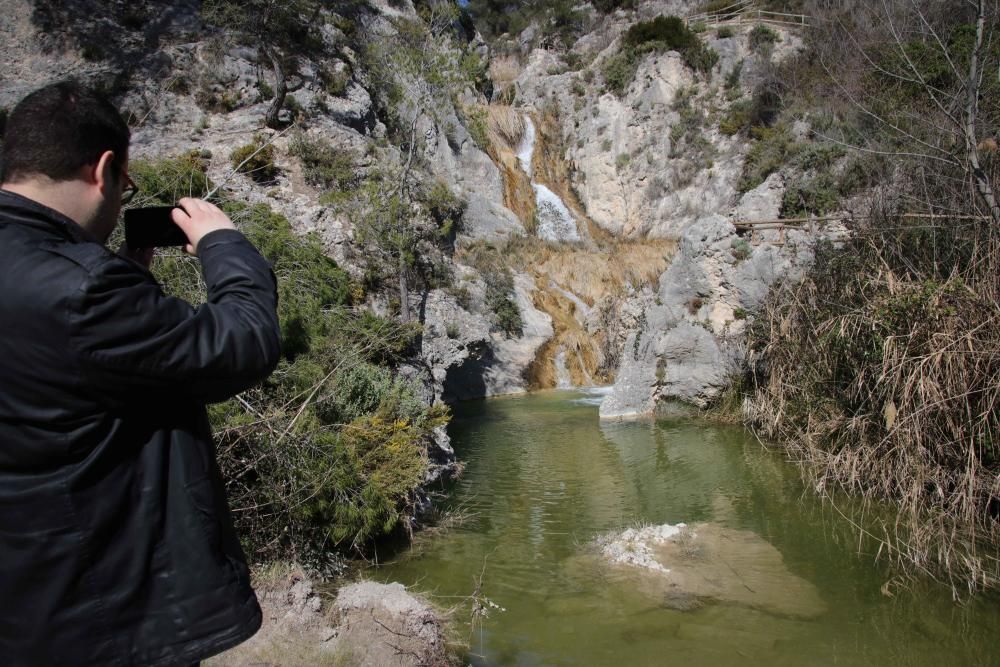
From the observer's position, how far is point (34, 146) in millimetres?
1285

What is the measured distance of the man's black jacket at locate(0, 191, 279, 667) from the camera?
3.76ft

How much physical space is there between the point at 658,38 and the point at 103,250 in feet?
114

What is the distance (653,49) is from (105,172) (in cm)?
3406

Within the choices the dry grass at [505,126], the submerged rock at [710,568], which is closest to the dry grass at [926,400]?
the submerged rock at [710,568]

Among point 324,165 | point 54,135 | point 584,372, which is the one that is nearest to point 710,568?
point 54,135

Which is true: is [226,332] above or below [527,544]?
above

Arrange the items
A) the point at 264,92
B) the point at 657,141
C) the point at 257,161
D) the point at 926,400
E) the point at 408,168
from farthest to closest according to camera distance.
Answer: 1. the point at 657,141
2. the point at 264,92
3. the point at 408,168
4. the point at 257,161
5. the point at 926,400

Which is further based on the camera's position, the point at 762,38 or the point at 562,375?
the point at 762,38

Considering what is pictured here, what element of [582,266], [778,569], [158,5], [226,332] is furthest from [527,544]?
[158,5]

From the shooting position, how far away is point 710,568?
5.63m

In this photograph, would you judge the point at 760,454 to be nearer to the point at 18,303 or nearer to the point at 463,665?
the point at 463,665

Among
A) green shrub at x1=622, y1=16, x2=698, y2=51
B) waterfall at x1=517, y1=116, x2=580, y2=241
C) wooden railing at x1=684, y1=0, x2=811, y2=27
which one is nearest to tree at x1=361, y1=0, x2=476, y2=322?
waterfall at x1=517, y1=116, x2=580, y2=241

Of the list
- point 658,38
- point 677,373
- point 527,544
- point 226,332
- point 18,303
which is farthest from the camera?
point 658,38

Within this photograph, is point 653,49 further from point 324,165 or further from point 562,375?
point 324,165
